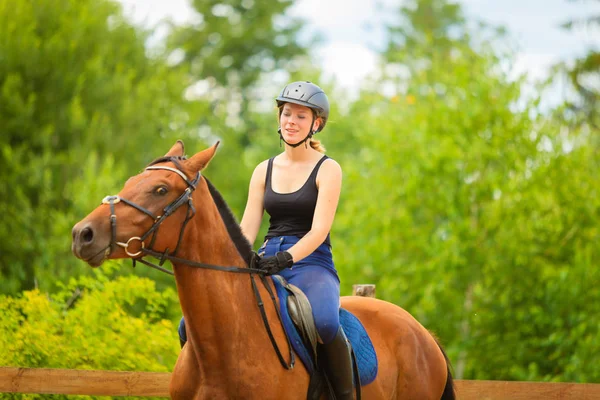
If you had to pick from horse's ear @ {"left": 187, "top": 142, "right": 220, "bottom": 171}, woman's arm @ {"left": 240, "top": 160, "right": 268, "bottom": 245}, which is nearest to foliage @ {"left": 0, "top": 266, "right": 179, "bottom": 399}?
woman's arm @ {"left": 240, "top": 160, "right": 268, "bottom": 245}

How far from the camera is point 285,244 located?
475 centimetres

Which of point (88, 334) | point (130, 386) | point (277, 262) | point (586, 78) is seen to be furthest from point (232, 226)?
point (586, 78)

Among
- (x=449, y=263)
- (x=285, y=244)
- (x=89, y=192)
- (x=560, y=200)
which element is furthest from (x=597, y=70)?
(x=285, y=244)

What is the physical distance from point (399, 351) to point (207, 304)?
183 centimetres

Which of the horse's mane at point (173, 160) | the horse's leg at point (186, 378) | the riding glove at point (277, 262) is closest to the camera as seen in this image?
the horse's mane at point (173, 160)

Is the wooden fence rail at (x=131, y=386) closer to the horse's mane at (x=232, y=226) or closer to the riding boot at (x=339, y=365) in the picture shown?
the riding boot at (x=339, y=365)

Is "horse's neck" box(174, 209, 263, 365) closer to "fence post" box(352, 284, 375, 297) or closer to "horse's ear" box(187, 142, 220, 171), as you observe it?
"horse's ear" box(187, 142, 220, 171)

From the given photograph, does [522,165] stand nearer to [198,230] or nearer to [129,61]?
[129,61]

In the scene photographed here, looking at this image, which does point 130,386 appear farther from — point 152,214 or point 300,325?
point 152,214

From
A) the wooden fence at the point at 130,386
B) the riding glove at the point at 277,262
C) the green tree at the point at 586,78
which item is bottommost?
the wooden fence at the point at 130,386

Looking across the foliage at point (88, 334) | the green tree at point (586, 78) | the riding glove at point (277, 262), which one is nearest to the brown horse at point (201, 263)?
the riding glove at point (277, 262)

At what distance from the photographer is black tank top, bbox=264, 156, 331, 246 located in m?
4.74

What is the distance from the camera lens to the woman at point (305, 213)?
4.48 meters

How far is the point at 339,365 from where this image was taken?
14.8ft
